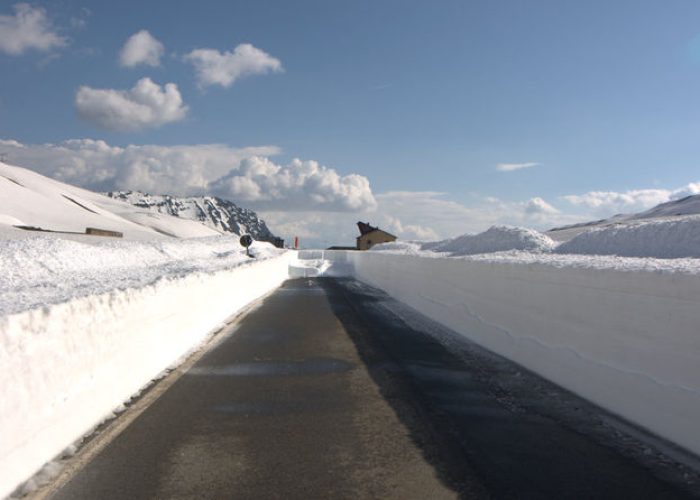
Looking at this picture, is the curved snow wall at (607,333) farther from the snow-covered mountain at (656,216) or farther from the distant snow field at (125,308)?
the snow-covered mountain at (656,216)

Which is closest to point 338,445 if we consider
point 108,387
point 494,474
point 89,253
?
point 494,474

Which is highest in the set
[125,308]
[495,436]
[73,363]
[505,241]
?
[505,241]

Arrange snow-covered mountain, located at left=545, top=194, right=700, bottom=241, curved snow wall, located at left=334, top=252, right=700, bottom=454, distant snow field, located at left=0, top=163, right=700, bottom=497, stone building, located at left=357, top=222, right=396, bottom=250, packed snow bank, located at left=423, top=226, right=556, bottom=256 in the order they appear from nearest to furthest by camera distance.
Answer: distant snow field, located at left=0, top=163, right=700, bottom=497, curved snow wall, located at left=334, top=252, right=700, bottom=454, packed snow bank, located at left=423, top=226, right=556, bottom=256, snow-covered mountain, located at left=545, top=194, right=700, bottom=241, stone building, located at left=357, top=222, right=396, bottom=250

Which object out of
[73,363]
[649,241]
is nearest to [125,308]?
[73,363]

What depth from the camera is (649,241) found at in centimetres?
1526

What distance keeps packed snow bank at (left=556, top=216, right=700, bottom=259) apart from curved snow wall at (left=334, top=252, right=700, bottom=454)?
13.8 feet

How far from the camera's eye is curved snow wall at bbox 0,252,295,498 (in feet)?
17.0

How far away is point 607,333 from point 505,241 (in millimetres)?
18389

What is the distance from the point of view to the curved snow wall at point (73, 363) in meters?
5.20

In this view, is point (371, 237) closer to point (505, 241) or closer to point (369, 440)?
point (505, 241)

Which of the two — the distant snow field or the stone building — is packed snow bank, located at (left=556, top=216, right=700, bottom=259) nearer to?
the distant snow field

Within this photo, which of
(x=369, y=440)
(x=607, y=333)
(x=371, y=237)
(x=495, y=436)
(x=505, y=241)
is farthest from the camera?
(x=371, y=237)

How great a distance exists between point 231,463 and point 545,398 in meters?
4.35

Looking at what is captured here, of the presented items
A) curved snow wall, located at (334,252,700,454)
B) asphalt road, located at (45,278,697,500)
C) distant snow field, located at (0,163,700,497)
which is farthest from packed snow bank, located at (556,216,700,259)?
asphalt road, located at (45,278,697,500)
